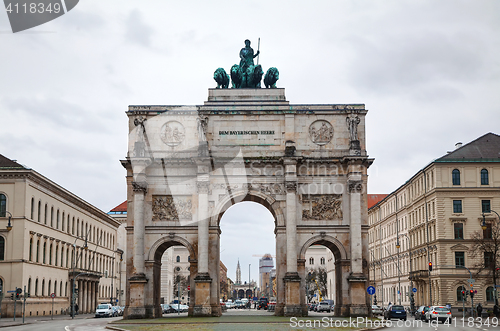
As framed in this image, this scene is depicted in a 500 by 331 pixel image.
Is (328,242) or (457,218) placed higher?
(457,218)

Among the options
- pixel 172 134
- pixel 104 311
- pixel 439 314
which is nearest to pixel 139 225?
pixel 172 134

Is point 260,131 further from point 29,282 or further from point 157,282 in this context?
point 29,282

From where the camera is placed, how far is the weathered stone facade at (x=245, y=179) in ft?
154

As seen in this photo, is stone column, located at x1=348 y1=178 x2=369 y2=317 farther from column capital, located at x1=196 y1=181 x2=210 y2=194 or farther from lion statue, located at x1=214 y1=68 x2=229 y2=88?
lion statue, located at x1=214 y1=68 x2=229 y2=88

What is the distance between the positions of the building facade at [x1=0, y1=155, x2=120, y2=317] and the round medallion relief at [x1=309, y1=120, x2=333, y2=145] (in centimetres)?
2175

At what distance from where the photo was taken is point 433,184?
231 ft

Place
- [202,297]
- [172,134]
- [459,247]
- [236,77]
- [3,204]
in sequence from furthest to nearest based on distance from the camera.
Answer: [459,247] → [3,204] → [236,77] → [172,134] → [202,297]

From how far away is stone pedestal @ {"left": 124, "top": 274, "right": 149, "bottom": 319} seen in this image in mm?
45562

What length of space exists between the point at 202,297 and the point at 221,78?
16.0 meters

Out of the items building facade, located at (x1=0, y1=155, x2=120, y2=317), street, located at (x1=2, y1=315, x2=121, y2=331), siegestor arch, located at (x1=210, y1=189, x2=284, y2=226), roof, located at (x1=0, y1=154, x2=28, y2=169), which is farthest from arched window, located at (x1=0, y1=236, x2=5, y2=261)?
siegestor arch, located at (x1=210, y1=189, x2=284, y2=226)

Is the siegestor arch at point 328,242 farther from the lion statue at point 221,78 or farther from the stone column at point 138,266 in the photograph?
the lion statue at point 221,78

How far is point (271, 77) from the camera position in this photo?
166 feet

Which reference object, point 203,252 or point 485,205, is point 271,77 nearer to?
point 203,252

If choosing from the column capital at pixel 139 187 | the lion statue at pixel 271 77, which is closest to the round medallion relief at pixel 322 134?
the lion statue at pixel 271 77
